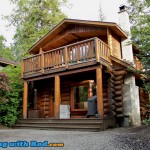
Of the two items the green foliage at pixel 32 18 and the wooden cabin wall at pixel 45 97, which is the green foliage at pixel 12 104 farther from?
the green foliage at pixel 32 18

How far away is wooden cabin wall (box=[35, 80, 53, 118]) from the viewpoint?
47.3 ft

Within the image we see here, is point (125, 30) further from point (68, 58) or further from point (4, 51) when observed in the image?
point (4, 51)

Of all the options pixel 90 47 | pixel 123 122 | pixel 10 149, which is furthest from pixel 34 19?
pixel 10 149

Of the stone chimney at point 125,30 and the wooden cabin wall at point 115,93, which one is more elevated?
the stone chimney at point 125,30

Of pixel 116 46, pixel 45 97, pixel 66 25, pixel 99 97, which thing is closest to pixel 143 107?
pixel 116 46

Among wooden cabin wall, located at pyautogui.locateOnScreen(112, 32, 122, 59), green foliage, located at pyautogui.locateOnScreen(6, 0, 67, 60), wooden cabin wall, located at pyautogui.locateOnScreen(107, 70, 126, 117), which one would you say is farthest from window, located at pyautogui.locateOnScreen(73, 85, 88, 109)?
green foliage, located at pyautogui.locateOnScreen(6, 0, 67, 60)

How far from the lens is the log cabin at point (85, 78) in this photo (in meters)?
10.5

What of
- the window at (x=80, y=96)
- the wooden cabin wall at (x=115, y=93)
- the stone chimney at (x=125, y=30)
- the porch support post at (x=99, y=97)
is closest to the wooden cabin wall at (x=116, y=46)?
the stone chimney at (x=125, y=30)

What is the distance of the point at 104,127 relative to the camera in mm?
9336

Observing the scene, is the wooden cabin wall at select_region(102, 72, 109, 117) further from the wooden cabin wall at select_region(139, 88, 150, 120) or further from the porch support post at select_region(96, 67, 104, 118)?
the wooden cabin wall at select_region(139, 88, 150, 120)

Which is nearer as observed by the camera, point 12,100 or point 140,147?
point 140,147

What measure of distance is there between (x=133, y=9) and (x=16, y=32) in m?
15.8

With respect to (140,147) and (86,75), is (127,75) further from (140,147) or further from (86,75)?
(140,147)

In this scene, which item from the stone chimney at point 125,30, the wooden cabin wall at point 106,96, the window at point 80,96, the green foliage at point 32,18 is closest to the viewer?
the wooden cabin wall at point 106,96
